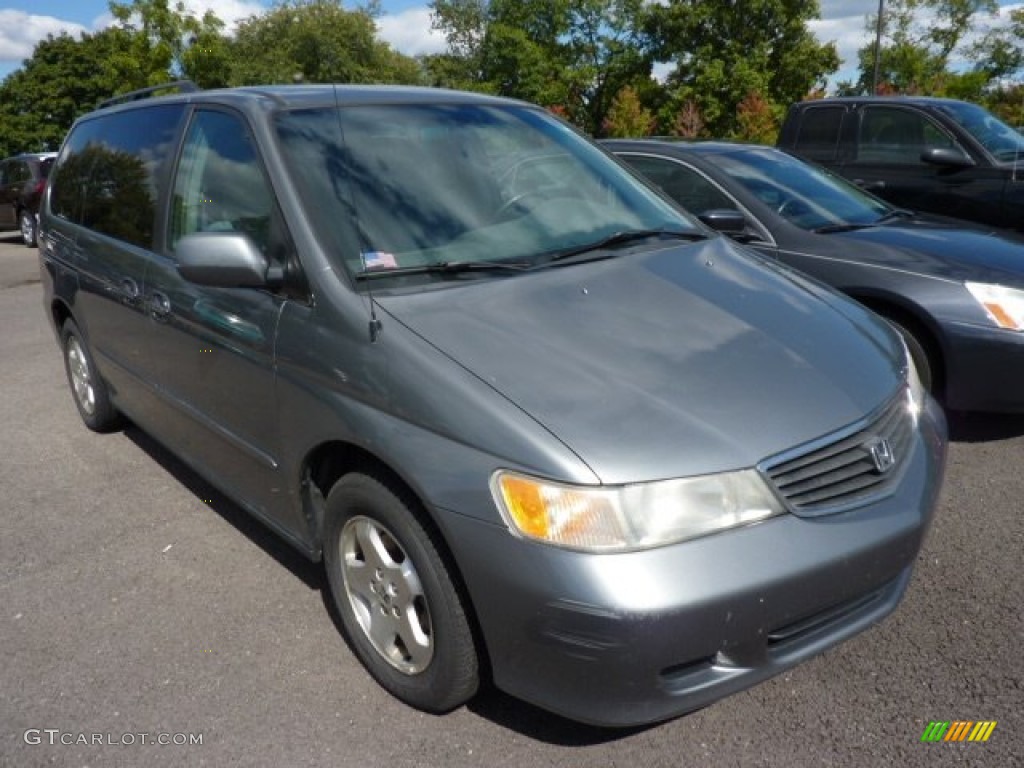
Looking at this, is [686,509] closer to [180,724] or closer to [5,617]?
[180,724]

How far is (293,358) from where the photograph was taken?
2.71 metres

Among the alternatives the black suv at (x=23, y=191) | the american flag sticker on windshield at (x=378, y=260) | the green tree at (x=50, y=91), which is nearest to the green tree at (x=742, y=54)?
the green tree at (x=50, y=91)

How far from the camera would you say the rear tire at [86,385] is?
4793mm

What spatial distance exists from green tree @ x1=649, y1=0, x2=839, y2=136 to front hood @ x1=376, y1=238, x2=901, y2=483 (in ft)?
150

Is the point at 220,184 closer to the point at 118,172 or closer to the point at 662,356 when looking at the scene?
the point at 118,172

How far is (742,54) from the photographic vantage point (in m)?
46.8

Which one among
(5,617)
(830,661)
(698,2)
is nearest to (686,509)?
(830,661)

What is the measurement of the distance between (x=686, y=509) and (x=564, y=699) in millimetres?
544

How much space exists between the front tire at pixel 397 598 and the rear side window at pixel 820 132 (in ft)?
21.5

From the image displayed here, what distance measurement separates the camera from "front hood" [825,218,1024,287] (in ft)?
14.1

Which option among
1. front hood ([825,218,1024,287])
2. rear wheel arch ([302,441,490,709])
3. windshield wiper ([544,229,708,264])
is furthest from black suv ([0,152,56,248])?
windshield wiper ([544,229,708,264])

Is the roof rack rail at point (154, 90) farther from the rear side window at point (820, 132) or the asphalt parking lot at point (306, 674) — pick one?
the rear side window at point (820, 132)

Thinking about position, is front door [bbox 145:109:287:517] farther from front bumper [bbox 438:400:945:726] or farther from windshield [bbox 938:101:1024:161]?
windshield [bbox 938:101:1024:161]

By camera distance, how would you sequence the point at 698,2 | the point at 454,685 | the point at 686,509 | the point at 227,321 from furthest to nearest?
the point at 698,2 < the point at 227,321 < the point at 454,685 < the point at 686,509
